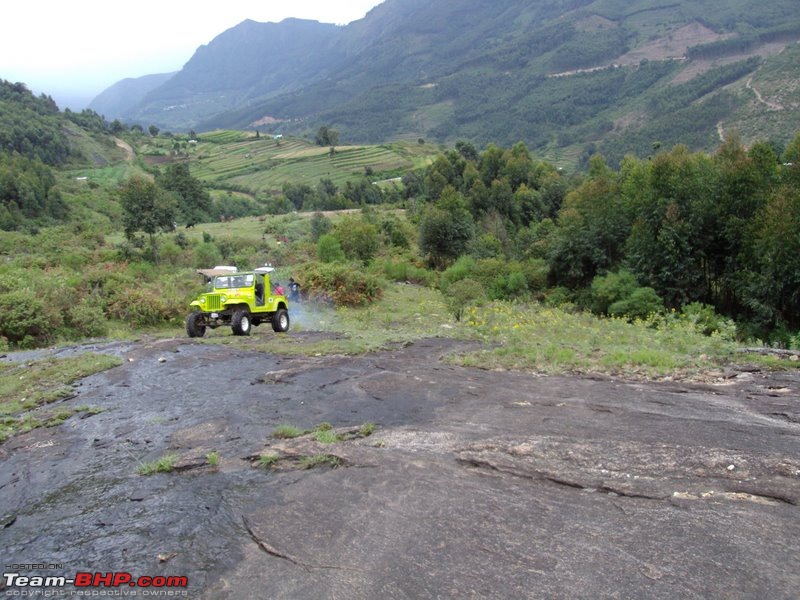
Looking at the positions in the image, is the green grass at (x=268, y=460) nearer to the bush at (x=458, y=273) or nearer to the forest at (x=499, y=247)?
the forest at (x=499, y=247)

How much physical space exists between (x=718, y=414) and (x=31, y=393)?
493 inches

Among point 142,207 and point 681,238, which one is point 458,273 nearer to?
point 681,238

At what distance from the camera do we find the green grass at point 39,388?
31.1 ft

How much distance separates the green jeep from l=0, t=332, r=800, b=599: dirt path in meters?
8.32

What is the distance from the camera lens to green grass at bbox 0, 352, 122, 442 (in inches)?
374

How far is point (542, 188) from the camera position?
62.2m

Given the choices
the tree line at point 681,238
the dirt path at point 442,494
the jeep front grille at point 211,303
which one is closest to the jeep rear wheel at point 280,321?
the jeep front grille at point 211,303

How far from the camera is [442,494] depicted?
5965 millimetres

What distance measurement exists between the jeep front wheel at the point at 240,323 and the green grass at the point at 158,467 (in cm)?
1084

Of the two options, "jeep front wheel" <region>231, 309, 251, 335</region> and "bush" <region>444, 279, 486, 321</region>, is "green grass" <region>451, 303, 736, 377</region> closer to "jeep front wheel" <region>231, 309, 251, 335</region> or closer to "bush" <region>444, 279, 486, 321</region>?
"bush" <region>444, 279, 486, 321</region>

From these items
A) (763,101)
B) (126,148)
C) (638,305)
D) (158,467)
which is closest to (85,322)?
(158,467)

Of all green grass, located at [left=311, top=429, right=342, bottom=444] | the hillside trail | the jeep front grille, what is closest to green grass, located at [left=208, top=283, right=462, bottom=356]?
the jeep front grille

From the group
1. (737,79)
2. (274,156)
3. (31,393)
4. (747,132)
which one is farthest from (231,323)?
(737,79)

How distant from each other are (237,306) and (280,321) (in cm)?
179
